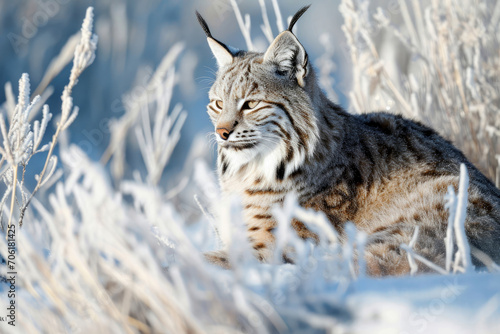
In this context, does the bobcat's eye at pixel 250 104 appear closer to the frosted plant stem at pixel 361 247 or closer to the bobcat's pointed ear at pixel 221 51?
the bobcat's pointed ear at pixel 221 51

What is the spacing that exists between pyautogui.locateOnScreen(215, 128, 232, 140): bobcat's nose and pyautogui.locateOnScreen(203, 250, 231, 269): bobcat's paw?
0.58 m

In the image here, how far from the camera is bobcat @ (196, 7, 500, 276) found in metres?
2.48

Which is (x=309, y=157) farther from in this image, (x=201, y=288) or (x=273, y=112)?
(x=201, y=288)

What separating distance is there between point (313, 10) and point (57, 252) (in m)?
12.2

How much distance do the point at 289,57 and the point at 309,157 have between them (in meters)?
0.53

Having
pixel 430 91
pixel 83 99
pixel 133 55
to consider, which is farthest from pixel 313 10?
pixel 430 91

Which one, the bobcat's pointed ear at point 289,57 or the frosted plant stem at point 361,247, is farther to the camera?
the bobcat's pointed ear at point 289,57

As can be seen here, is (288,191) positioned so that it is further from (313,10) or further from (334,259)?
(313,10)

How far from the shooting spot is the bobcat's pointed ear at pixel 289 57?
2.65 meters

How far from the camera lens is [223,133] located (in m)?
2.62

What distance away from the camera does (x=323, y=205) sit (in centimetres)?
255

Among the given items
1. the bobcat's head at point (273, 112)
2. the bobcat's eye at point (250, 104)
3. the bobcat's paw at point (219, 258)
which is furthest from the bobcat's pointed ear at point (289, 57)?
the bobcat's paw at point (219, 258)

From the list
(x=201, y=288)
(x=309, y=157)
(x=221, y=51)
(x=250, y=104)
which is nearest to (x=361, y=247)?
(x=201, y=288)

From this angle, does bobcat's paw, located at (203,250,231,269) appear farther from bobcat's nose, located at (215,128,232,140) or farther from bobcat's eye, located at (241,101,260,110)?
bobcat's eye, located at (241,101,260,110)
